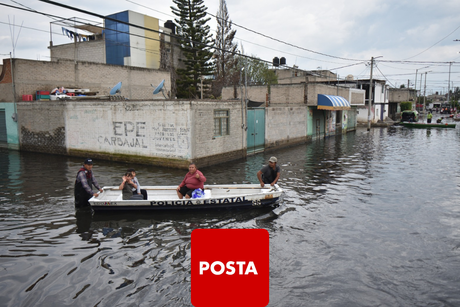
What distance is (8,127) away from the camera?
86.2 feet

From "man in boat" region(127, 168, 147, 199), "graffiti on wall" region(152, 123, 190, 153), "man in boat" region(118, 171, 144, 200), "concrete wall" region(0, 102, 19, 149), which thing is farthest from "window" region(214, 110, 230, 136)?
"concrete wall" region(0, 102, 19, 149)

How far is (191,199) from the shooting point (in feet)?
34.8

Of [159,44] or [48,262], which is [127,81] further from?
[48,262]

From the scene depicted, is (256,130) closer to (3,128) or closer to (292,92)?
(292,92)

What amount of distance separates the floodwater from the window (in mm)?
3950

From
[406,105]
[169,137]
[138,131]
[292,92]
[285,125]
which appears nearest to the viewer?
[169,137]

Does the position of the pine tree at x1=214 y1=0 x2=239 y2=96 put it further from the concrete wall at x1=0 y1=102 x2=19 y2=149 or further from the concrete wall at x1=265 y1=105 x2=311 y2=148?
the concrete wall at x1=0 y1=102 x2=19 y2=149

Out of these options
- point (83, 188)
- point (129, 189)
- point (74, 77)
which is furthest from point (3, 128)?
point (129, 189)

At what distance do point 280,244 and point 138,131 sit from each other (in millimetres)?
12644

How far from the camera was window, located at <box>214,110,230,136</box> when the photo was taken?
1925 cm

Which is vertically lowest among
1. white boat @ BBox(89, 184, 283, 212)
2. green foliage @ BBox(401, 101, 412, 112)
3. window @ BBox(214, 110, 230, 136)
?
white boat @ BBox(89, 184, 283, 212)

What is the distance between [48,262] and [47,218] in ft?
10.2

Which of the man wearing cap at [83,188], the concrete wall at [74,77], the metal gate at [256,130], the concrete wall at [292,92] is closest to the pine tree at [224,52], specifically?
the concrete wall at [292,92]

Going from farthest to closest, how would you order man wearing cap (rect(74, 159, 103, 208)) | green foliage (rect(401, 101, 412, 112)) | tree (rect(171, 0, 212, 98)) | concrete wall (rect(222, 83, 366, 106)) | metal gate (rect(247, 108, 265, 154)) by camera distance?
green foliage (rect(401, 101, 412, 112)), tree (rect(171, 0, 212, 98)), concrete wall (rect(222, 83, 366, 106)), metal gate (rect(247, 108, 265, 154)), man wearing cap (rect(74, 159, 103, 208))
